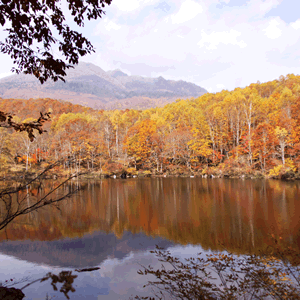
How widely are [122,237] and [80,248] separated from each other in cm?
163

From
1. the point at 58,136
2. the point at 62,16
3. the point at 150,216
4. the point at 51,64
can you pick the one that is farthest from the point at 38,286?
the point at 58,136

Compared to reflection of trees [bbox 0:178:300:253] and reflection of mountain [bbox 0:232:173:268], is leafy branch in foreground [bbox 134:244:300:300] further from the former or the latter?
reflection of mountain [bbox 0:232:173:268]

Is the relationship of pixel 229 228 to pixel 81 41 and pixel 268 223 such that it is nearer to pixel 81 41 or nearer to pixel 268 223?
pixel 268 223

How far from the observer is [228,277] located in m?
4.74

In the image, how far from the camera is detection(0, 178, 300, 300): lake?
5180mm

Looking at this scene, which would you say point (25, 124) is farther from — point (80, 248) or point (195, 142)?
point (195, 142)

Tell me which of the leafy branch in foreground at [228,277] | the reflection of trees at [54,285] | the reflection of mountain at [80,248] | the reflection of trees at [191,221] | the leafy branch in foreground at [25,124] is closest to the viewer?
the leafy branch in foreground at [25,124]

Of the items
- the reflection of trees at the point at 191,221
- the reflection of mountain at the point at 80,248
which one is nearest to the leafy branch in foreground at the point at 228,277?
the reflection of trees at the point at 191,221

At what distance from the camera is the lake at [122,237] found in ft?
17.0

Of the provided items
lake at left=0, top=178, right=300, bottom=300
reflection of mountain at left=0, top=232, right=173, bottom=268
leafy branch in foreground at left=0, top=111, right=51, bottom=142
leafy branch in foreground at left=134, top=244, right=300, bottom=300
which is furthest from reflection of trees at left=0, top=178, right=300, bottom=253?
leafy branch in foreground at left=0, top=111, right=51, bottom=142

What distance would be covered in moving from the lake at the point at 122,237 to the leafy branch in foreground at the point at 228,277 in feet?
1.36

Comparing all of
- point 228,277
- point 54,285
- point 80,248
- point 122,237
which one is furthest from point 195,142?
point 54,285

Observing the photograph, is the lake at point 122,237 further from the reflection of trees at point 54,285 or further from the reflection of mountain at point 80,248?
the reflection of trees at point 54,285

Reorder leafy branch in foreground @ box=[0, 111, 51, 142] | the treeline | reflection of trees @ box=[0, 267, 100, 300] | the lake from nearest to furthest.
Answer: leafy branch in foreground @ box=[0, 111, 51, 142], reflection of trees @ box=[0, 267, 100, 300], the lake, the treeline
